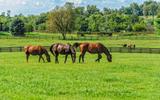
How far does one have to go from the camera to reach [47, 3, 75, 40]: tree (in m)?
105

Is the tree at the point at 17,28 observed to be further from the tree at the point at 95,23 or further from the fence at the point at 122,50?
the fence at the point at 122,50

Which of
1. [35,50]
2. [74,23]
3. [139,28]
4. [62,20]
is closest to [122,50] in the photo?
[35,50]

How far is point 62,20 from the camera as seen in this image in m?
105

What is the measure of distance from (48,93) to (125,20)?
444 feet

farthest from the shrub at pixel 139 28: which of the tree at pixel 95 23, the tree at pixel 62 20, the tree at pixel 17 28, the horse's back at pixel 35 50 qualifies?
the horse's back at pixel 35 50

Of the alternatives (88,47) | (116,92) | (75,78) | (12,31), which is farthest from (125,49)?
(12,31)

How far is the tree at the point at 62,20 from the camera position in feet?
345

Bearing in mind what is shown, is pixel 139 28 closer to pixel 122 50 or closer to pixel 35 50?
pixel 122 50

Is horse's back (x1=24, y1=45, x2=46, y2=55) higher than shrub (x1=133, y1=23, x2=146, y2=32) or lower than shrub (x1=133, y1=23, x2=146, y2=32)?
higher

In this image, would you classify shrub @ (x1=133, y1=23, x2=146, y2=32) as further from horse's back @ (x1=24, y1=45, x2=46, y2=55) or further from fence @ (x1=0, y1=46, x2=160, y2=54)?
horse's back @ (x1=24, y1=45, x2=46, y2=55)

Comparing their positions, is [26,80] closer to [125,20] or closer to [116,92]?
[116,92]

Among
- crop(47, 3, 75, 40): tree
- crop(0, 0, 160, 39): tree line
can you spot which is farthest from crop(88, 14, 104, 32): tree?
crop(47, 3, 75, 40): tree

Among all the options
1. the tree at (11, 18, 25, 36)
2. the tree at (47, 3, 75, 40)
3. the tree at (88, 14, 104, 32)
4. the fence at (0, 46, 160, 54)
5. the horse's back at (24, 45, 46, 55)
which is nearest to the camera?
the horse's back at (24, 45, 46, 55)

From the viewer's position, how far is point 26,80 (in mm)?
18469
